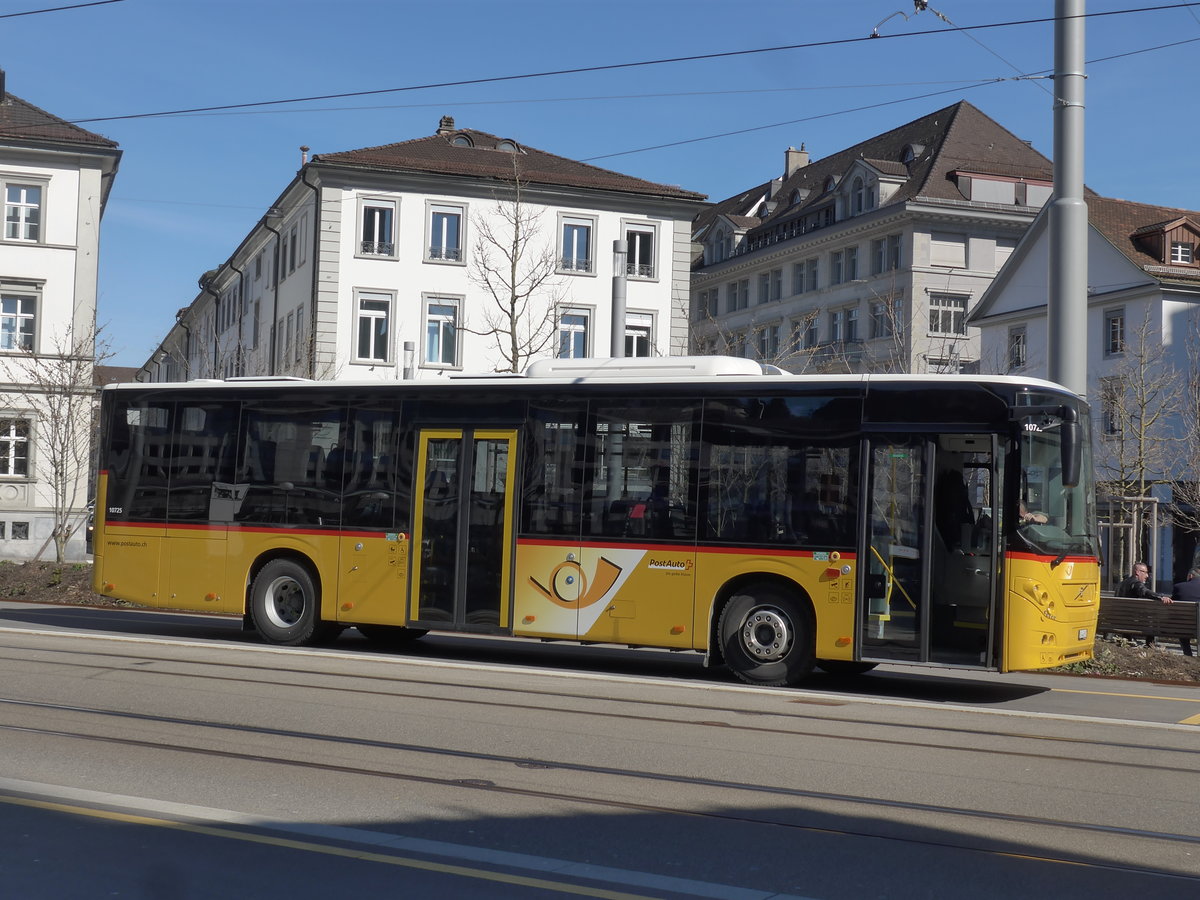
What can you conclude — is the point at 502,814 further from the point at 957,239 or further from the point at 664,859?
the point at 957,239

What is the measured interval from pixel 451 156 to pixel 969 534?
3966 centimetres

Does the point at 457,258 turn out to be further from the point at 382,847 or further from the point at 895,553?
the point at 382,847

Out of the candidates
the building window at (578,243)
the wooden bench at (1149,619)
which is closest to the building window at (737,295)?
the building window at (578,243)

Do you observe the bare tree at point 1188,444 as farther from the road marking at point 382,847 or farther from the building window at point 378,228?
the road marking at point 382,847

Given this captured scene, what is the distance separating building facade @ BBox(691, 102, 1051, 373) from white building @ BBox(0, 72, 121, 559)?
24867 mm

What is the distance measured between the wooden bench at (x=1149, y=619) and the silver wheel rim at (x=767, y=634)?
545 cm

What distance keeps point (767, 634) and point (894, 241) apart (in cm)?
5383

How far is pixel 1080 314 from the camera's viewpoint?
1542 cm

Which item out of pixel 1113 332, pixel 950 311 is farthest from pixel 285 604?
pixel 950 311

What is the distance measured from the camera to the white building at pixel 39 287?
42906 millimetres

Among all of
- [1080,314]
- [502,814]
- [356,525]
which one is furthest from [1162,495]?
[502,814]

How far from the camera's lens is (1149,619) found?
57.6 ft

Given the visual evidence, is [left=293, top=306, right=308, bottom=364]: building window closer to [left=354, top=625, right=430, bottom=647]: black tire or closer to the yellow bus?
[left=354, top=625, right=430, bottom=647]: black tire

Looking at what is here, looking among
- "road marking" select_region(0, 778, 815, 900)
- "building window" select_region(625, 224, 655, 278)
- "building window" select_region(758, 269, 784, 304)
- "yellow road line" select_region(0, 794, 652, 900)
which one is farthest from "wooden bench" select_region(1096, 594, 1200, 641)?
"building window" select_region(758, 269, 784, 304)
